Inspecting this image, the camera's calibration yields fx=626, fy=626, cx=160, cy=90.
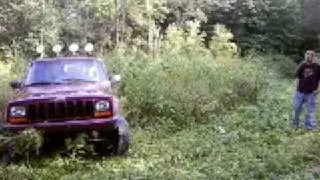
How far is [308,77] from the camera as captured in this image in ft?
40.1

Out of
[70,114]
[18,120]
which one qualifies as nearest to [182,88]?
[70,114]

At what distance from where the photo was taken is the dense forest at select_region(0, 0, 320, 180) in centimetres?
873

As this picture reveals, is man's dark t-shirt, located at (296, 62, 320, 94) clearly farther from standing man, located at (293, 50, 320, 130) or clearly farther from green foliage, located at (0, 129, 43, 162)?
green foliage, located at (0, 129, 43, 162)

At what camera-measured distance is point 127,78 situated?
14.2 meters

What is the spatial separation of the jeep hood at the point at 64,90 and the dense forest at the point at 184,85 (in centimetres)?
69

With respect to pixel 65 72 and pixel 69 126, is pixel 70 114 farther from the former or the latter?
pixel 65 72

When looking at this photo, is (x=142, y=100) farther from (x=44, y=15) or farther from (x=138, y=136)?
(x=44, y=15)

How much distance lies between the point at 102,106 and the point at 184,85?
18.4ft

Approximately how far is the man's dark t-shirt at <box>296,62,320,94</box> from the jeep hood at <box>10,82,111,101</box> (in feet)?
13.8

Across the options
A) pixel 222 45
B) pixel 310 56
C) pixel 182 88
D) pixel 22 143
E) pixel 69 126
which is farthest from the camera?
pixel 222 45

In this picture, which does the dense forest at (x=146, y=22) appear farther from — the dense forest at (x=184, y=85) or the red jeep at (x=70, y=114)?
the red jeep at (x=70, y=114)

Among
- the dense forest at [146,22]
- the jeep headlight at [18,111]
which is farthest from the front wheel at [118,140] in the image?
the dense forest at [146,22]

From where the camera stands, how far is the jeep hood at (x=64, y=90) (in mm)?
9227

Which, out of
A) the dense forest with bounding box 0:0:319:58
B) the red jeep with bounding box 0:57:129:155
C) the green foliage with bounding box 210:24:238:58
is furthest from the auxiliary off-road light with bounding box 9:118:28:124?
the green foliage with bounding box 210:24:238:58
